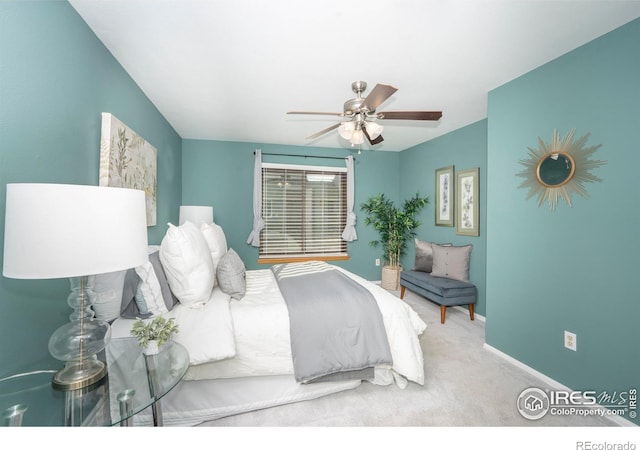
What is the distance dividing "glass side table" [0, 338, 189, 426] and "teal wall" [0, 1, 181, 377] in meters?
0.33

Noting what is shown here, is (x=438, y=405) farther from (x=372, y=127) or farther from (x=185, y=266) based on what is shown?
(x=372, y=127)

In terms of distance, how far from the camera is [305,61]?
2.12 m

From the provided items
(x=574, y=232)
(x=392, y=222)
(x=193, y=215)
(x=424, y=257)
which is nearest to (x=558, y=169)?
(x=574, y=232)

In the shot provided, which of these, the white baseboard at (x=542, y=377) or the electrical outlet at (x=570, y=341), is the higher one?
the electrical outlet at (x=570, y=341)

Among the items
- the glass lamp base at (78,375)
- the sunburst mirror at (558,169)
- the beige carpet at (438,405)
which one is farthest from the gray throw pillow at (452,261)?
the glass lamp base at (78,375)

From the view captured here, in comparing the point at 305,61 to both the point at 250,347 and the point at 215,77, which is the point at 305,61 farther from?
the point at 250,347

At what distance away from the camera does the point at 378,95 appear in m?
1.85

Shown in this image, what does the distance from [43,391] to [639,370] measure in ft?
10.2

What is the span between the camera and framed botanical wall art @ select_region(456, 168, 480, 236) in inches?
141

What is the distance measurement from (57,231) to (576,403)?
3.15m

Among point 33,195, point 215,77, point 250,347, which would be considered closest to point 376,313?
point 250,347

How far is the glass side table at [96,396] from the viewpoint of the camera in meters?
0.89

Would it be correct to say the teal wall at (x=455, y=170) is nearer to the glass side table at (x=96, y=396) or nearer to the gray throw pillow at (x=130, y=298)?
the glass side table at (x=96, y=396)
